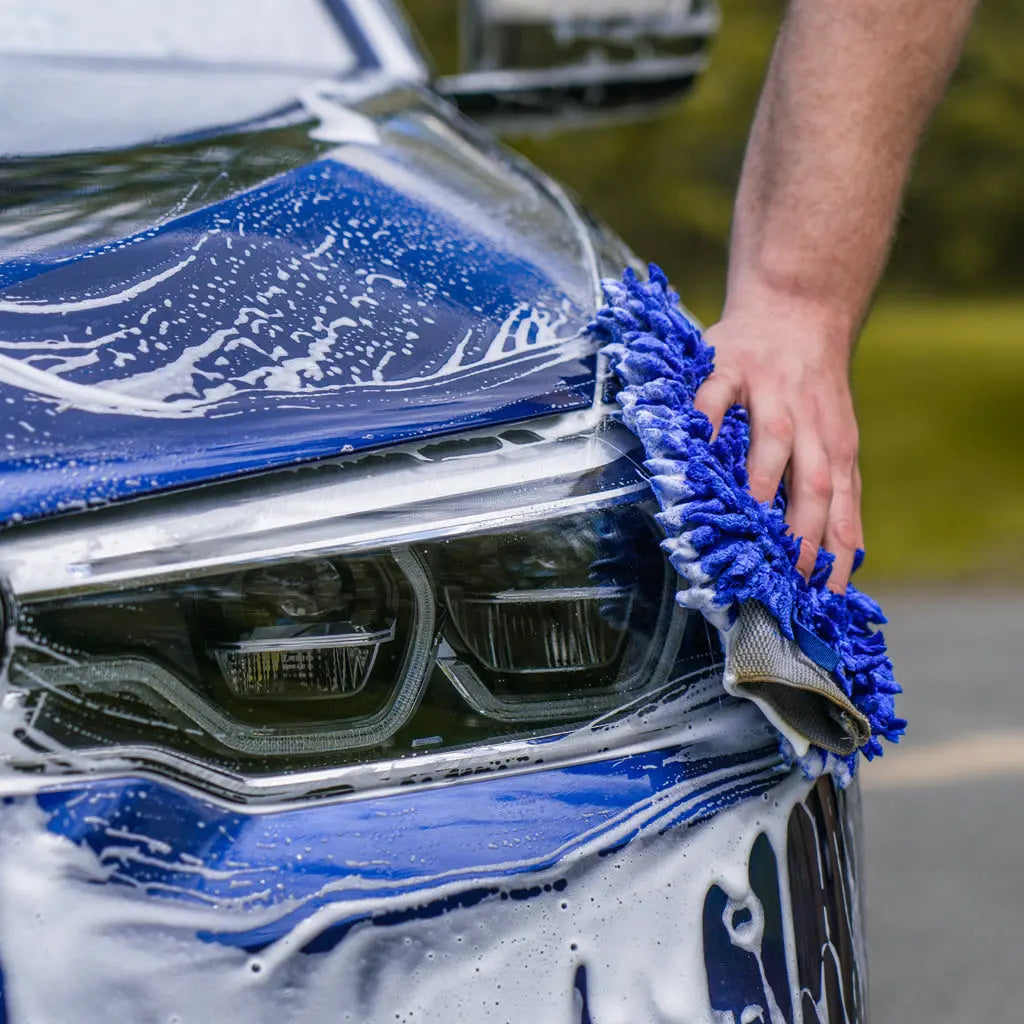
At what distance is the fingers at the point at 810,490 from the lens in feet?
4.09

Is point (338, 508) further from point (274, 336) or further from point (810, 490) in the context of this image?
point (810, 490)

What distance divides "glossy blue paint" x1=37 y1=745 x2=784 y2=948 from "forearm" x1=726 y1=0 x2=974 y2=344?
62 cm

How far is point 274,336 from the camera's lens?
43.2 inches

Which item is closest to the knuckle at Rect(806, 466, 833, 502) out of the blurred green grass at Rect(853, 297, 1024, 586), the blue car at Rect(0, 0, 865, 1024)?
the blue car at Rect(0, 0, 865, 1024)

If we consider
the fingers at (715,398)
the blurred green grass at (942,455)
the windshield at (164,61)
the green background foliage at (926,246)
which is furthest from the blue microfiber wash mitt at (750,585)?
the blurred green grass at (942,455)

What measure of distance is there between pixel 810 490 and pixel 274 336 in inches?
19.9

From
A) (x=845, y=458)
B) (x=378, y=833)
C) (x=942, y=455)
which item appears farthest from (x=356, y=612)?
(x=942, y=455)

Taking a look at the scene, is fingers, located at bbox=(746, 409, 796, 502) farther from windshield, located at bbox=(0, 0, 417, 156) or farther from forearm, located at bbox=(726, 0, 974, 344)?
windshield, located at bbox=(0, 0, 417, 156)

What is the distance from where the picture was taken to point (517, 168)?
70.6 inches

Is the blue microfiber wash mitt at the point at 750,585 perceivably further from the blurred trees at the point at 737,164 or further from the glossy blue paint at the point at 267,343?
the blurred trees at the point at 737,164

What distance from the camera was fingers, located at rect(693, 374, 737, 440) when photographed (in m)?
1.21

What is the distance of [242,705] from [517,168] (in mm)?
982

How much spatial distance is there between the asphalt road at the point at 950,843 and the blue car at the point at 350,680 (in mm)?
1600

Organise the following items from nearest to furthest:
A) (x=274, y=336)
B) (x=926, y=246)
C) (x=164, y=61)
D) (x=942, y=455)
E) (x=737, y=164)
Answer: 1. (x=274, y=336)
2. (x=164, y=61)
3. (x=737, y=164)
4. (x=942, y=455)
5. (x=926, y=246)
